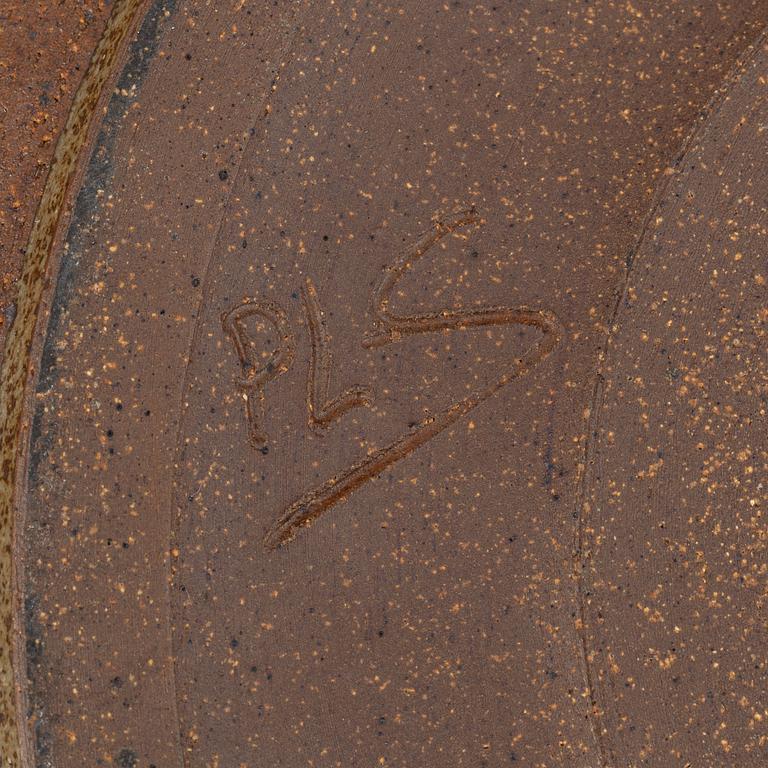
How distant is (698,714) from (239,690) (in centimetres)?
89

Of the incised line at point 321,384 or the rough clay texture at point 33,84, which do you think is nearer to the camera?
the incised line at point 321,384

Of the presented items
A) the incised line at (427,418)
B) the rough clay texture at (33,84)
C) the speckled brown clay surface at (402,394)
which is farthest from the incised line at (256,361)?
the rough clay texture at (33,84)

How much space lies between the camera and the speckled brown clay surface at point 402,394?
1606 millimetres

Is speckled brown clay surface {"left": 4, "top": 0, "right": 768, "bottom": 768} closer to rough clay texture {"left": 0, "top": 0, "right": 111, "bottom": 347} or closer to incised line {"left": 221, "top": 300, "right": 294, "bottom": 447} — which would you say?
incised line {"left": 221, "top": 300, "right": 294, "bottom": 447}

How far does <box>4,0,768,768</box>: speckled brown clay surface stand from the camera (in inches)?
63.2

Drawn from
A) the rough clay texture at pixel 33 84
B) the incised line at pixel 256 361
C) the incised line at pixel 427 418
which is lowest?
the incised line at pixel 427 418

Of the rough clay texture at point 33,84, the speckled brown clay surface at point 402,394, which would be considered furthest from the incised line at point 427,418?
the rough clay texture at point 33,84

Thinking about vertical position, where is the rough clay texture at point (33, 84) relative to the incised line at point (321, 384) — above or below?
above

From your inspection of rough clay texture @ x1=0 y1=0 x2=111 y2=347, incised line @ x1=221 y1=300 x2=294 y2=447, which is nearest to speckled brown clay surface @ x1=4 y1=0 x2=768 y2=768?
incised line @ x1=221 y1=300 x2=294 y2=447

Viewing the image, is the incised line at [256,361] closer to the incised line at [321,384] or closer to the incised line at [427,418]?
the incised line at [321,384]

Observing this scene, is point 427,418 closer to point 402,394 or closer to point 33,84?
point 402,394

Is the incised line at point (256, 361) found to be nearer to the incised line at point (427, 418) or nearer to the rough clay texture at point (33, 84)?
the incised line at point (427, 418)

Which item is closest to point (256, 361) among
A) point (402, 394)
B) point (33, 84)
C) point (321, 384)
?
point (321, 384)

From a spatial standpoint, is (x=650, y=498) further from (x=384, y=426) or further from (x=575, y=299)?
(x=384, y=426)
